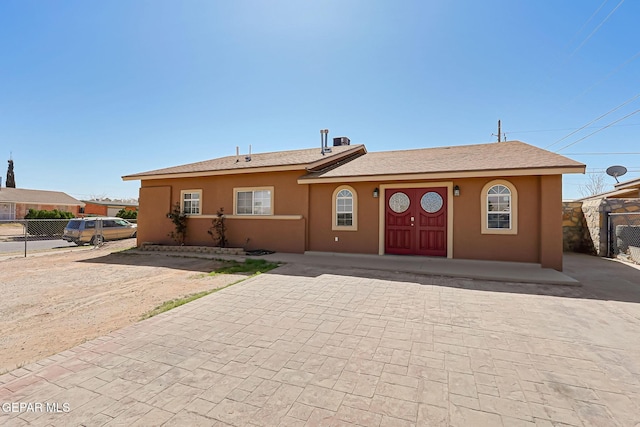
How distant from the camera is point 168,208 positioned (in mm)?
12438

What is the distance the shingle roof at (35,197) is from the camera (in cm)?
2920

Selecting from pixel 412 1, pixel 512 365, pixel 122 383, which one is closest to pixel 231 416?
pixel 122 383

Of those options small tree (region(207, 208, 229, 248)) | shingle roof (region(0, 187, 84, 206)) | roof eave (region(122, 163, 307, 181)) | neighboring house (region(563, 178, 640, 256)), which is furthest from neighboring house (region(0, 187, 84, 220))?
neighboring house (region(563, 178, 640, 256))

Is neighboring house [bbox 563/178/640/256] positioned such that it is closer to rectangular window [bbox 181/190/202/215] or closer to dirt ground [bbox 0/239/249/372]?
dirt ground [bbox 0/239/249/372]

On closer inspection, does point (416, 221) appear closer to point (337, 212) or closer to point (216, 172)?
point (337, 212)

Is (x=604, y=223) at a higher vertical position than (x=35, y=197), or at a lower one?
lower

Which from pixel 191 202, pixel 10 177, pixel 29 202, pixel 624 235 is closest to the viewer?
pixel 624 235

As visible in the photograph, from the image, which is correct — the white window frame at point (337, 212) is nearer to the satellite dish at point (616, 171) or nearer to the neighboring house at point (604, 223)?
the neighboring house at point (604, 223)

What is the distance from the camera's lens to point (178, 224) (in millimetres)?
11750

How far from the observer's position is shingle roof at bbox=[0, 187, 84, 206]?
29197 millimetres

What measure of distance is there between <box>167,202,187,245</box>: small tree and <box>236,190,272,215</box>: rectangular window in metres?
2.62

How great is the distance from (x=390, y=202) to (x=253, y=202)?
5.41m

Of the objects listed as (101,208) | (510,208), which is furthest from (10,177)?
(510,208)

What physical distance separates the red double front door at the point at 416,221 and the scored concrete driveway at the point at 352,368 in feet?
13.4
